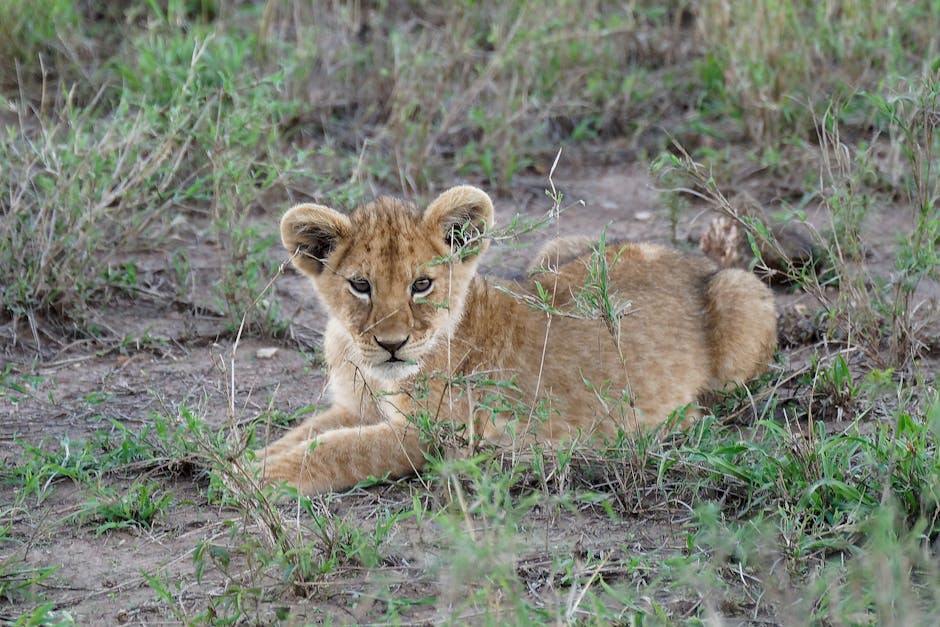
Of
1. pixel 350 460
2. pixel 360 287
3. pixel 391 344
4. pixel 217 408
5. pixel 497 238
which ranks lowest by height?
pixel 217 408

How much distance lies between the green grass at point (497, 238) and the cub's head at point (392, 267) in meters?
0.29

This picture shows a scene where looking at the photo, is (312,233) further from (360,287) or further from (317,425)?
(317,425)

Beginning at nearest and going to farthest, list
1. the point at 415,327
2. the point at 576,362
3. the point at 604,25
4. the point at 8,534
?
1. the point at 8,534
2. the point at 415,327
3. the point at 576,362
4. the point at 604,25

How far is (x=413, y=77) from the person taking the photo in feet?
25.9

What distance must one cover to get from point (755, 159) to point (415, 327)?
3795 mm

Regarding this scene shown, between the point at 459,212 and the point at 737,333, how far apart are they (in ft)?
4.62

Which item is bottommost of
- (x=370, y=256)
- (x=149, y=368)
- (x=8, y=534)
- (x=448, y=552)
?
(x=149, y=368)

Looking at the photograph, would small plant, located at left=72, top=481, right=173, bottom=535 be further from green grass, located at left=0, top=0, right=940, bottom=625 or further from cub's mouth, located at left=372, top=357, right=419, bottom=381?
cub's mouth, located at left=372, top=357, right=419, bottom=381

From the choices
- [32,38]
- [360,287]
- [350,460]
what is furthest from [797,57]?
[32,38]

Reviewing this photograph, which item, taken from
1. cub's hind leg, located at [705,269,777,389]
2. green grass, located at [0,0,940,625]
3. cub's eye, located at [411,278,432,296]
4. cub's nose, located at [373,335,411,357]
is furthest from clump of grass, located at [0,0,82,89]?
cub's hind leg, located at [705,269,777,389]

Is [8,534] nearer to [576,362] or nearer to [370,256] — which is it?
[370,256]

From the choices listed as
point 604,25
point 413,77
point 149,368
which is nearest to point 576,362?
point 149,368

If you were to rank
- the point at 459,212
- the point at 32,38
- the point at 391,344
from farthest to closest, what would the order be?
the point at 32,38
the point at 459,212
the point at 391,344

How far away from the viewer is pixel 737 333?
533 cm
